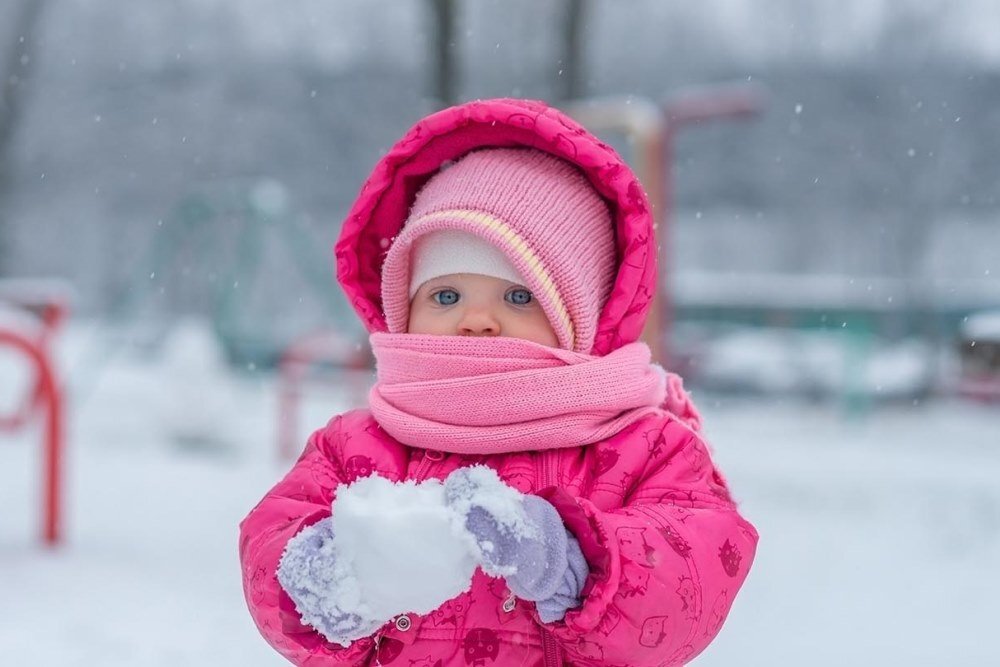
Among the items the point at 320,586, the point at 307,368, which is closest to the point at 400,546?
the point at 320,586

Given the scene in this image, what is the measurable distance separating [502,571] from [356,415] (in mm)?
503

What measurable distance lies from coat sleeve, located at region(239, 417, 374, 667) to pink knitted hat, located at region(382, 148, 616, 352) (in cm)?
29

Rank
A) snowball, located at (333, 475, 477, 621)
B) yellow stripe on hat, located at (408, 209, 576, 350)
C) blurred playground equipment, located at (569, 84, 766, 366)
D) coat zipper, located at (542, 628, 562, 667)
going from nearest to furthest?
snowball, located at (333, 475, 477, 621)
coat zipper, located at (542, 628, 562, 667)
yellow stripe on hat, located at (408, 209, 576, 350)
blurred playground equipment, located at (569, 84, 766, 366)

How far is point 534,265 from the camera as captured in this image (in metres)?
1.51

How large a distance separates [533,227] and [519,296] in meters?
0.10

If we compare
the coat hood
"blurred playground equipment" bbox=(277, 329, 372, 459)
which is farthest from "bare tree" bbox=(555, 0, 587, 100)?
the coat hood

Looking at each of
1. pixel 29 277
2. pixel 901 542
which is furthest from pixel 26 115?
pixel 901 542

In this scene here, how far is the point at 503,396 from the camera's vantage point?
1463mm

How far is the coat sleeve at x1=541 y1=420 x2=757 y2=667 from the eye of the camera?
1283mm

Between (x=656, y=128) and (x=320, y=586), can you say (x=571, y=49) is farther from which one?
(x=320, y=586)

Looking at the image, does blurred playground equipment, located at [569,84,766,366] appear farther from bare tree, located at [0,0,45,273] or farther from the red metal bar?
bare tree, located at [0,0,45,273]

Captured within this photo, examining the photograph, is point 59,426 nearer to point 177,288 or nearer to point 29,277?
point 177,288

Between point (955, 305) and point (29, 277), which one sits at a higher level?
point (29, 277)

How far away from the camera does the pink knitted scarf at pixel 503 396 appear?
4.82 feet
